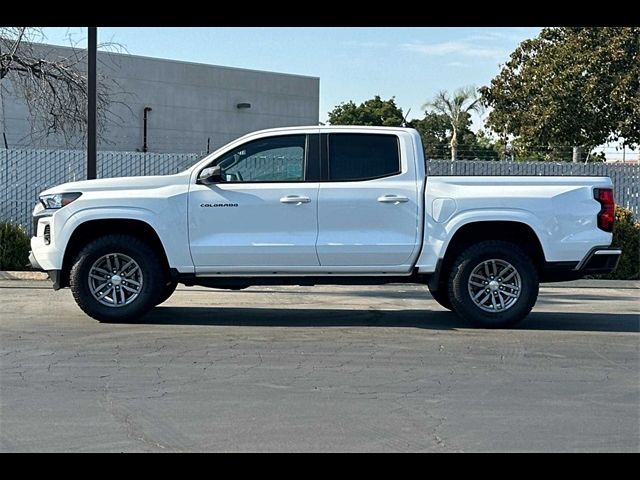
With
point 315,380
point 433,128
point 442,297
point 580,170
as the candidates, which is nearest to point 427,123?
point 433,128

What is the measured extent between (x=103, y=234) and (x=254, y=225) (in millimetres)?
1701

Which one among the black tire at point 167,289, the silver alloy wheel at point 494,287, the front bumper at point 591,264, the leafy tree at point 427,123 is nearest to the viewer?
the front bumper at point 591,264

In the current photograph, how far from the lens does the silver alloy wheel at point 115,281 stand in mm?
10219

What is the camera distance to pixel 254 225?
1005 cm

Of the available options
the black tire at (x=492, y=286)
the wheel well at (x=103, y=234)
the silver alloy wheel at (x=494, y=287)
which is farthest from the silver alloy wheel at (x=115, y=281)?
the silver alloy wheel at (x=494, y=287)

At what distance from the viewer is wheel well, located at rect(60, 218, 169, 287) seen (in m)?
10.2

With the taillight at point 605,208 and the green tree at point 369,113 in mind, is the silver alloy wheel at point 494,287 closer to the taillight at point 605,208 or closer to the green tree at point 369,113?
the taillight at point 605,208

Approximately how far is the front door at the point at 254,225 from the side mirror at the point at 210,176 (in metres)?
0.05

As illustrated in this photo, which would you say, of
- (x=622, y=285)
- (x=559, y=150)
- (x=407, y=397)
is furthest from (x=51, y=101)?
(x=559, y=150)

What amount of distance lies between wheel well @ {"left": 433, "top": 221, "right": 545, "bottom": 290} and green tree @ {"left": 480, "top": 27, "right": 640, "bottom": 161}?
61.7 feet

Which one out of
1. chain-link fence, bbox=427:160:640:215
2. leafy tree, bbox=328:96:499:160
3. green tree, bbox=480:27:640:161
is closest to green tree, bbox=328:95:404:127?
leafy tree, bbox=328:96:499:160

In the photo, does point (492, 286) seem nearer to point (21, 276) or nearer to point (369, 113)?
point (21, 276)
